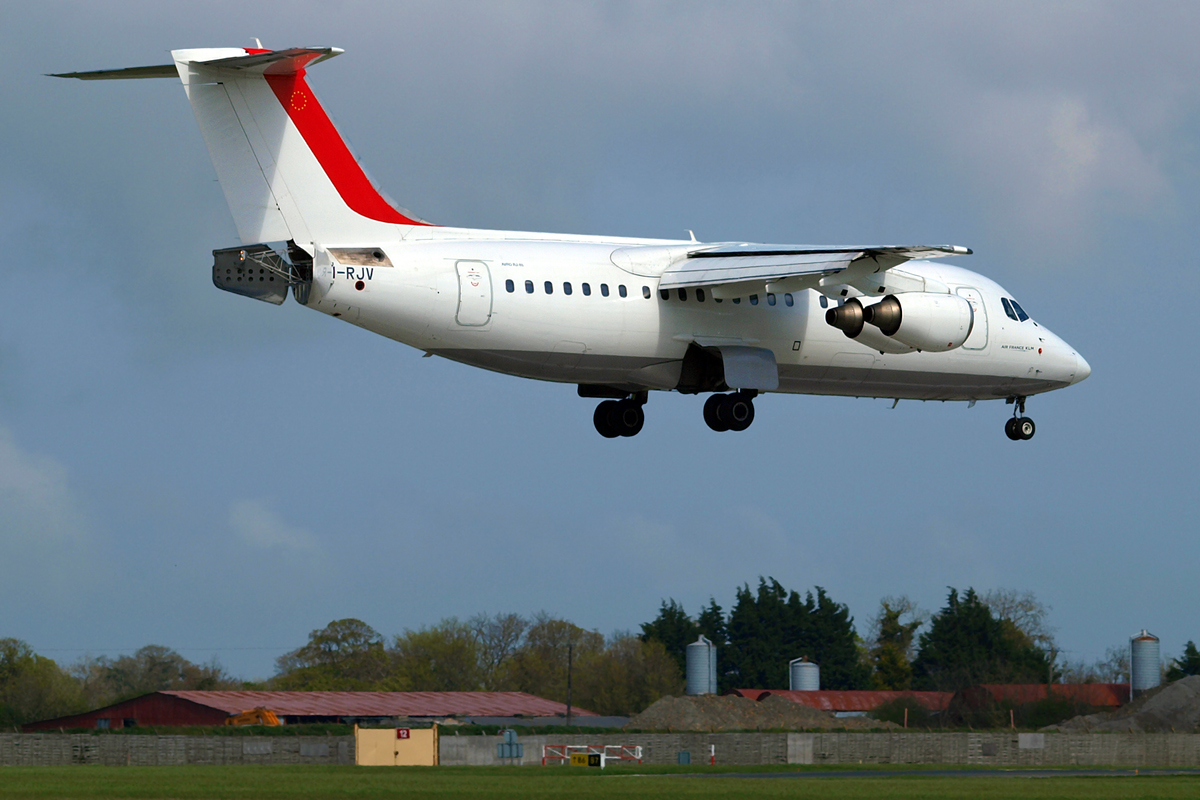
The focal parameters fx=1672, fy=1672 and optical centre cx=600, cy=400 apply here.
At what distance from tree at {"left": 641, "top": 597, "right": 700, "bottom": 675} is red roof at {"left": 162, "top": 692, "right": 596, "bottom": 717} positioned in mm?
13369

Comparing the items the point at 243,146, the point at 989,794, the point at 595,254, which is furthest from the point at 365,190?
the point at 989,794

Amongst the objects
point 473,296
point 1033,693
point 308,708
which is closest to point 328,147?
point 473,296

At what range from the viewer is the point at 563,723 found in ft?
163

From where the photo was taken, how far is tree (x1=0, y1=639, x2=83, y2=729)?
4450cm

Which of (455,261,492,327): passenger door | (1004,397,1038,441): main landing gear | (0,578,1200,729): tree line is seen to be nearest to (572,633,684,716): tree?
(0,578,1200,729): tree line

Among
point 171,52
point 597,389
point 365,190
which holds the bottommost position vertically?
point 597,389

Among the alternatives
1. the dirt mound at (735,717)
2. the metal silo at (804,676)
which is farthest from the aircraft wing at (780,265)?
the metal silo at (804,676)

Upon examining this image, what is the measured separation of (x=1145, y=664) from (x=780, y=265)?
3409 cm

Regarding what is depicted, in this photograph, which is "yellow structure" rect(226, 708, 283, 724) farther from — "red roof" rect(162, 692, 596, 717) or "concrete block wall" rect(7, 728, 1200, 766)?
"concrete block wall" rect(7, 728, 1200, 766)

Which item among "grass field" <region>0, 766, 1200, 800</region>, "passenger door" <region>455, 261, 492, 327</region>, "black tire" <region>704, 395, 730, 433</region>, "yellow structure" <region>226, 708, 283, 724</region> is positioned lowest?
"grass field" <region>0, 766, 1200, 800</region>

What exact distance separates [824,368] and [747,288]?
2.44 metres

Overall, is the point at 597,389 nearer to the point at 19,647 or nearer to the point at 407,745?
the point at 407,745

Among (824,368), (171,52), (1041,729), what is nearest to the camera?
(171,52)

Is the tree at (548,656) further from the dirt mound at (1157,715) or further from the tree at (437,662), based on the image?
the dirt mound at (1157,715)
